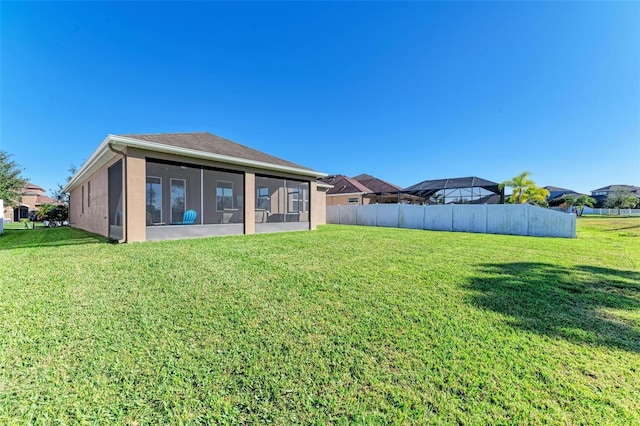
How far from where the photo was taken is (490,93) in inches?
605

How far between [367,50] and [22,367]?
15906 mm

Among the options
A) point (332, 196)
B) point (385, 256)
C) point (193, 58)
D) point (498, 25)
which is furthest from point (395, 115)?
point (385, 256)

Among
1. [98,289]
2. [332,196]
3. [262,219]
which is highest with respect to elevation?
[332,196]

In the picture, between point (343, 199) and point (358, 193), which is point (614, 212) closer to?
point (358, 193)

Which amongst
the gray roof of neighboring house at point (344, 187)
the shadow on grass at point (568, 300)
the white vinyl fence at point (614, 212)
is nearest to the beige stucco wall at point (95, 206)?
the shadow on grass at point (568, 300)

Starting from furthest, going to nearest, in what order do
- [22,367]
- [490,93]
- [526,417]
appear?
[490,93], [22,367], [526,417]

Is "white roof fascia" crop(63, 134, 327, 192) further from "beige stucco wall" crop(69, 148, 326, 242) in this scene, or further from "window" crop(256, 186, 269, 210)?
"window" crop(256, 186, 269, 210)

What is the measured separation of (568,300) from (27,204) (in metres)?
59.0

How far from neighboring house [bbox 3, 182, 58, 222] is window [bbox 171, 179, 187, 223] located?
1022 inches

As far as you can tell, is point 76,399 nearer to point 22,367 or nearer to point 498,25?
point 22,367

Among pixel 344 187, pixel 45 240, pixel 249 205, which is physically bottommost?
pixel 45 240

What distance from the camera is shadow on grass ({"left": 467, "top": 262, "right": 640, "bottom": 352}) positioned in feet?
9.98

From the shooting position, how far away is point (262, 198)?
1575cm

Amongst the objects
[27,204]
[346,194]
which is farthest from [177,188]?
[27,204]
